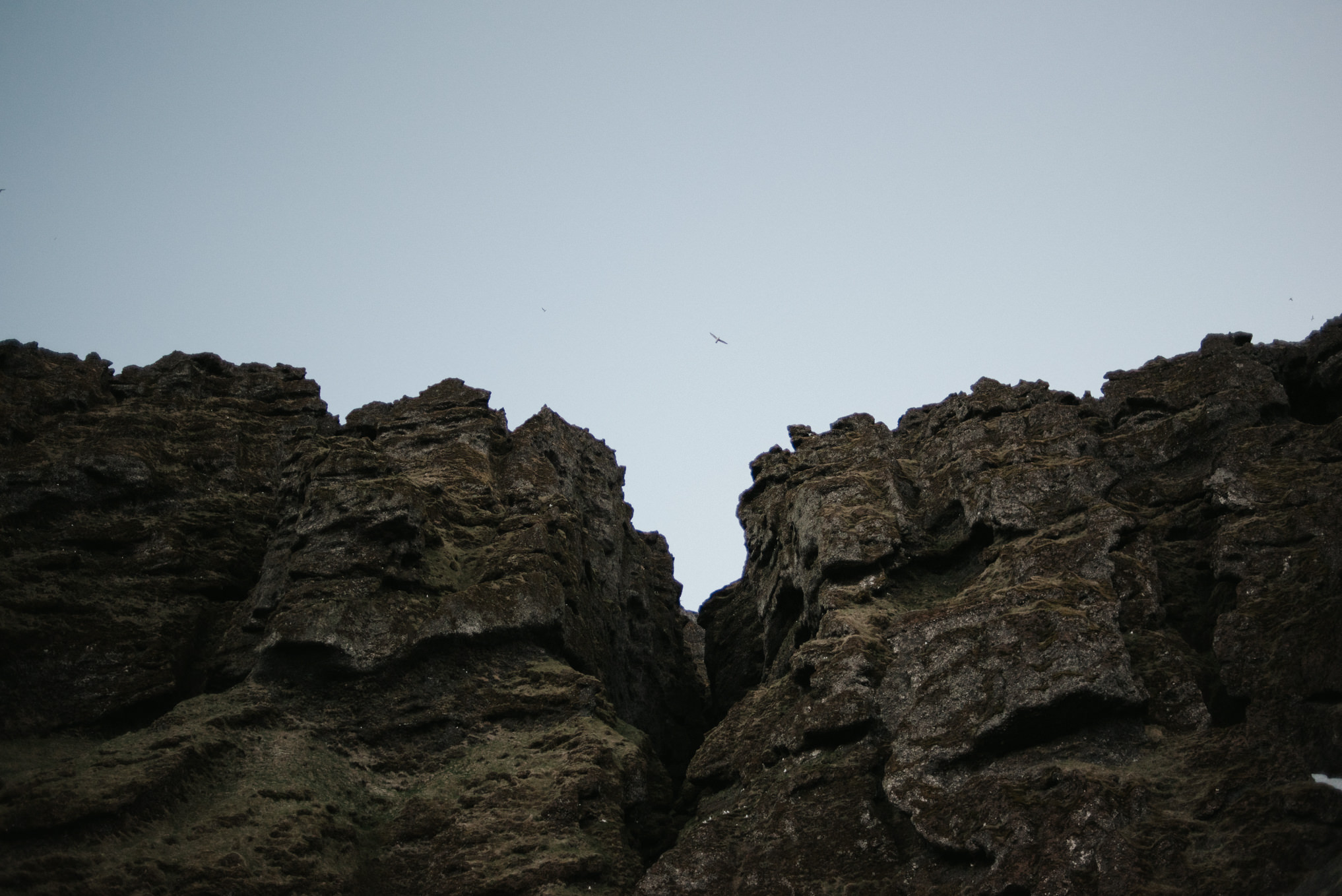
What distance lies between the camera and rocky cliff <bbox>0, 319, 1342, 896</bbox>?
26.2 m

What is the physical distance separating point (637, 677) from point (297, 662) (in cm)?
2355

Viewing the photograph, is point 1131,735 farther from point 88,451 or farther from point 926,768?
point 88,451

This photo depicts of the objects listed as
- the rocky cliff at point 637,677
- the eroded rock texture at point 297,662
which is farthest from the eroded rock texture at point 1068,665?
the eroded rock texture at point 297,662

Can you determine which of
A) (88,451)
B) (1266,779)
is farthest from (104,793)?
(1266,779)

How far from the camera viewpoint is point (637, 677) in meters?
55.2

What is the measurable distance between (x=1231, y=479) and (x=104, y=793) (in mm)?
39430

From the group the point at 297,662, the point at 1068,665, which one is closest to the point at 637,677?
the point at 297,662

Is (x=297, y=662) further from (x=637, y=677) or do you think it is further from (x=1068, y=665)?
(x=1068, y=665)

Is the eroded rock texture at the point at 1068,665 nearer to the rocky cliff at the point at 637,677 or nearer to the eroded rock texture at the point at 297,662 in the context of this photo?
the rocky cliff at the point at 637,677

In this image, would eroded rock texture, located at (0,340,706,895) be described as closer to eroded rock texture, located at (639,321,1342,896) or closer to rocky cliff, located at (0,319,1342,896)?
rocky cliff, located at (0,319,1342,896)

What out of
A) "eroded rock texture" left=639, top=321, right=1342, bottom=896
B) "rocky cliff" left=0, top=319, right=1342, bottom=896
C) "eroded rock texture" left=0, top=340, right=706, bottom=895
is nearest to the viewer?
"eroded rock texture" left=639, top=321, right=1342, bottom=896

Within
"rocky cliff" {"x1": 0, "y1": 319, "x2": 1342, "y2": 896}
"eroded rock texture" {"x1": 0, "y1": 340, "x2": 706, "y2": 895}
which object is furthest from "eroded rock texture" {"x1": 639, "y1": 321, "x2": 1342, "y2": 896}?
"eroded rock texture" {"x1": 0, "y1": 340, "x2": 706, "y2": 895}

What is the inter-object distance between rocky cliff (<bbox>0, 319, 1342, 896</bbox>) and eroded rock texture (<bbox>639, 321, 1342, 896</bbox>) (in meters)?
0.12

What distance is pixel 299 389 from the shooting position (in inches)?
2328
